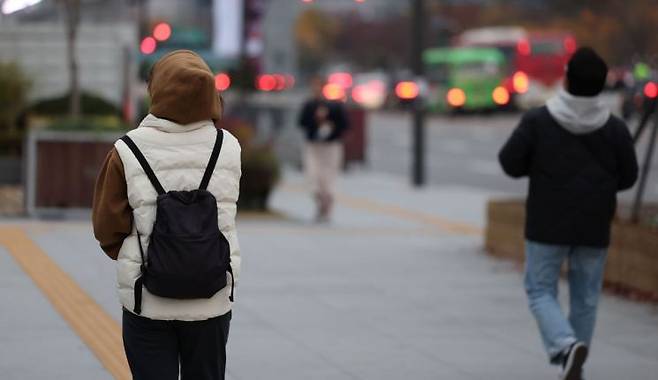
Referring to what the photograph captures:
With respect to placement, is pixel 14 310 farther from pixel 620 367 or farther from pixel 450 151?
A: pixel 450 151

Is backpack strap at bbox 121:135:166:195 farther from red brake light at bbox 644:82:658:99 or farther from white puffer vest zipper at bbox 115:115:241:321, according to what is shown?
red brake light at bbox 644:82:658:99

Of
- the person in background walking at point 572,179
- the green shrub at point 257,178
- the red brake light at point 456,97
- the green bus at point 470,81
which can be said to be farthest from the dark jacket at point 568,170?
the red brake light at point 456,97

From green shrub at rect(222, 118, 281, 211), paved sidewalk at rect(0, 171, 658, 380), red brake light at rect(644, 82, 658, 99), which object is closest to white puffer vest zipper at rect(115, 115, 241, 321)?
paved sidewalk at rect(0, 171, 658, 380)

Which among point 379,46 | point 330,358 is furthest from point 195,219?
point 379,46

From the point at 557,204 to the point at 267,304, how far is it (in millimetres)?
3271

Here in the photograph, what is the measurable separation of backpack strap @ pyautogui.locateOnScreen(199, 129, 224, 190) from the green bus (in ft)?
156

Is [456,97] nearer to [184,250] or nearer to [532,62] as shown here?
[532,62]

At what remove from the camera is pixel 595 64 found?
23.4ft

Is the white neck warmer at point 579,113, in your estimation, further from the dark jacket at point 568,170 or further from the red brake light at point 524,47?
the red brake light at point 524,47

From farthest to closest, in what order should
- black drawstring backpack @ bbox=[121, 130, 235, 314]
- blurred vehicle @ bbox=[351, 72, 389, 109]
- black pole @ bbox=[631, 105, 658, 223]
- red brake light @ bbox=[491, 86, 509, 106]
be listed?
blurred vehicle @ bbox=[351, 72, 389, 109] → red brake light @ bbox=[491, 86, 509, 106] → black pole @ bbox=[631, 105, 658, 223] → black drawstring backpack @ bbox=[121, 130, 235, 314]

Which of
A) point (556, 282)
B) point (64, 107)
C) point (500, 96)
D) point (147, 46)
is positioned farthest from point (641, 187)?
point (500, 96)

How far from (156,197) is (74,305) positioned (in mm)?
4814

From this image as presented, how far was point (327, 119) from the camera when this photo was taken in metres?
16.9

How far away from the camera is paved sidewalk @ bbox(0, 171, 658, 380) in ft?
25.5
